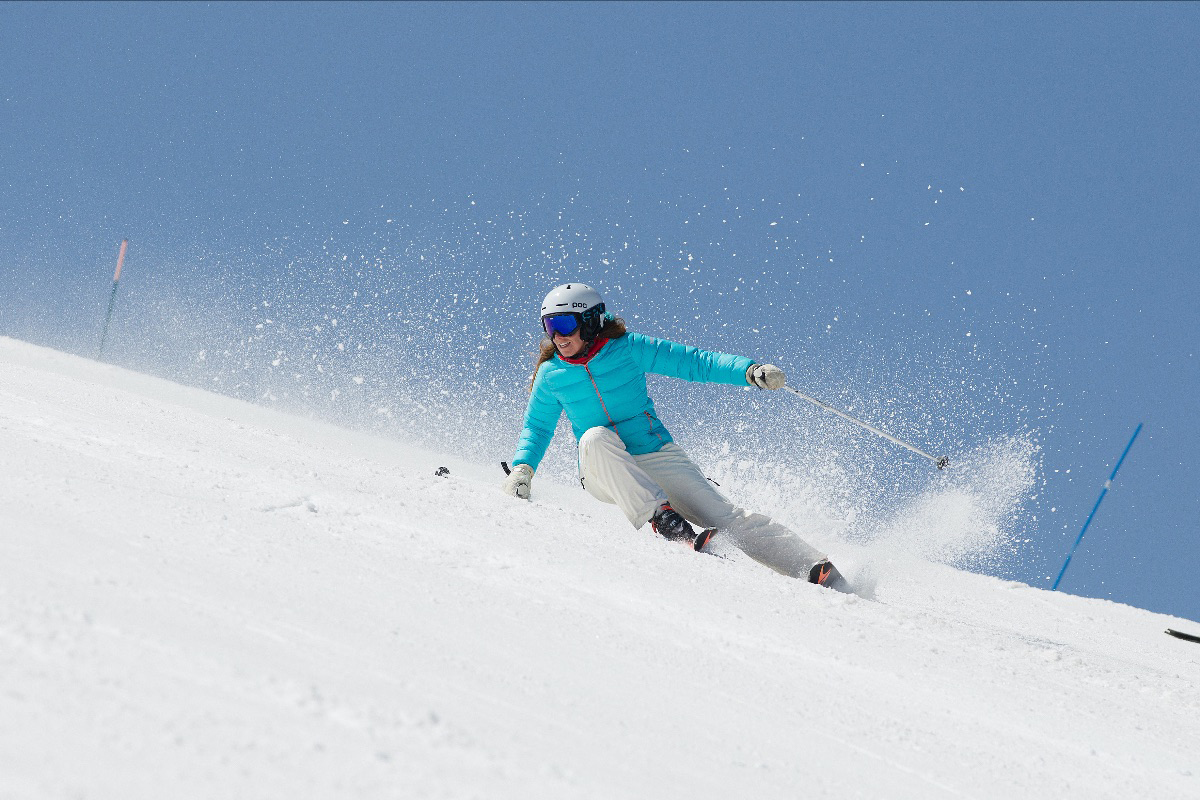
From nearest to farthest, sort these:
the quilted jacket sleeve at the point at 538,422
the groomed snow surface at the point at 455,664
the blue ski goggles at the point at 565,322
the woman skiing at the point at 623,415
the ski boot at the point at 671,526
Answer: the groomed snow surface at the point at 455,664 < the ski boot at the point at 671,526 < the woman skiing at the point at 623,415 < the blue ski goggles at the point at 565,322 < the quilted jacket sleeve at the point at 538,422

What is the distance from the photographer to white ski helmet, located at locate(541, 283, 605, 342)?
17.5ft

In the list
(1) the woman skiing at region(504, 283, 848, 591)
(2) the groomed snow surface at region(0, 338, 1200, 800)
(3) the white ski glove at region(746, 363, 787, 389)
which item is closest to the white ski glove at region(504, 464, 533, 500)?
(1) the woman skiing at region(504, 283, 848, 591)

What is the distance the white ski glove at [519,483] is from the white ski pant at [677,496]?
15.1 inches

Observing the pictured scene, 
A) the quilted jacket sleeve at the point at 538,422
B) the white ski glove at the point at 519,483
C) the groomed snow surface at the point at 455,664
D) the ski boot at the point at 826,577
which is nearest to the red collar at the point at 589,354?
the quilted jacket sleeve at the point at 538,422

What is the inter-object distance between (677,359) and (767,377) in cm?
57

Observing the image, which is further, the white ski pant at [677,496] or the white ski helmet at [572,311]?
the white ski helmet at [572,311]

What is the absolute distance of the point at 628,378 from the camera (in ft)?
18.0

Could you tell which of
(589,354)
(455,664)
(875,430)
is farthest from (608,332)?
(455,664)

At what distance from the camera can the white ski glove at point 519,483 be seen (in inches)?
212

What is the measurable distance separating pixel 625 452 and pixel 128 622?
342 cm

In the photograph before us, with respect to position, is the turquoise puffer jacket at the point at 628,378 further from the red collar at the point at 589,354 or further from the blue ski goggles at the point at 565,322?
the blue ski goggles at the point at 565,322

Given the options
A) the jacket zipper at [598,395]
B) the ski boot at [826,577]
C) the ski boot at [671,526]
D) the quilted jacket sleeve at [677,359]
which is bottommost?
the ski boot at [671,526]

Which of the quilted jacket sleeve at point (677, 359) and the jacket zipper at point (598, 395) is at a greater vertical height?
the quilted jacket sleeve at point (677, 359)

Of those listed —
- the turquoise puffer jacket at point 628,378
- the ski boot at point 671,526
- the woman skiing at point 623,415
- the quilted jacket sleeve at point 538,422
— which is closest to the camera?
the ski boot at point 671,526
